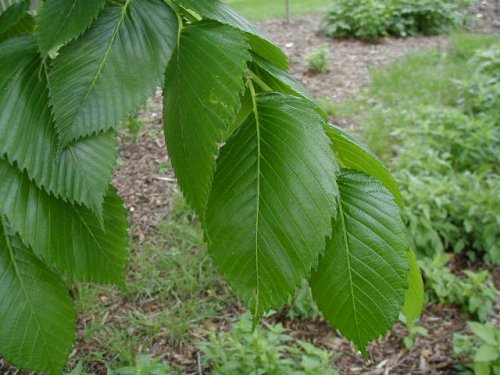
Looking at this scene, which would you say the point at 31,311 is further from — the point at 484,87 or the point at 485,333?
the point at 484,87

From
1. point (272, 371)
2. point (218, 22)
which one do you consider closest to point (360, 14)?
point (272, 371)

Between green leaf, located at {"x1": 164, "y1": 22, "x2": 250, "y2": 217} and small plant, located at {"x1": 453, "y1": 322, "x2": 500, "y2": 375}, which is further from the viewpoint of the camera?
small plant, located at {"x1": 453, "y1": 322, "x2": 500, "y2": 375}

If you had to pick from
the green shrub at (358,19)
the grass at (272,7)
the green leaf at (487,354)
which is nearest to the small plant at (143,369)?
the green leaf at (487,354)

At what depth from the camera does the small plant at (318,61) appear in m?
6.12

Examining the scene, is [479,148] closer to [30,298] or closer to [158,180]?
[158,180]

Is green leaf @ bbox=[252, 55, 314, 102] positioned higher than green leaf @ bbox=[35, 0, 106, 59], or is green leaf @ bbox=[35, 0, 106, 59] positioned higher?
green leaf @ bbox=[35, 0, 106, 59]

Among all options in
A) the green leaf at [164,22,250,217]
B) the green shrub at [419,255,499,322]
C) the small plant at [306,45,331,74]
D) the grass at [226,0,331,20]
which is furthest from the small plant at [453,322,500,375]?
the grass at [226,0,331,20]

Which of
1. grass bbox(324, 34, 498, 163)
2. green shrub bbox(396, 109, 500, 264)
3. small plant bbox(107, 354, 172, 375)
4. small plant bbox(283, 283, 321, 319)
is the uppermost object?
grass bbox(324, 34, 498, 163)

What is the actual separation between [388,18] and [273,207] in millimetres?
7752

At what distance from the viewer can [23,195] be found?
65 cm

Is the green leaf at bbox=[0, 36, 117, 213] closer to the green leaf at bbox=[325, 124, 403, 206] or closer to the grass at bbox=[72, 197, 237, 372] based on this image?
the green leaf at bbox=[325, 124, 403, 206]

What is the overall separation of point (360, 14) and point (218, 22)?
737cm

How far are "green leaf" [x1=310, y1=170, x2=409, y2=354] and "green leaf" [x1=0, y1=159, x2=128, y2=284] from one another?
322 millimetres

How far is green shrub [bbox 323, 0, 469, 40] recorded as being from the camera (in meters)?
7.45
